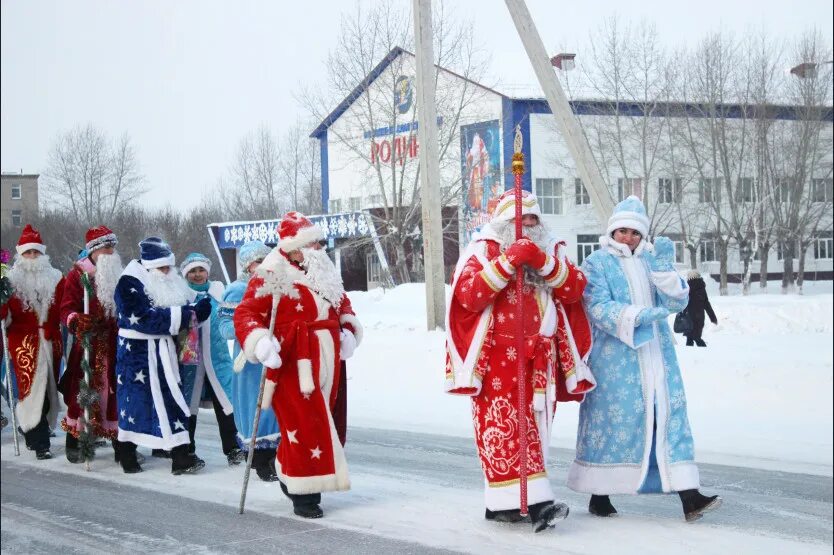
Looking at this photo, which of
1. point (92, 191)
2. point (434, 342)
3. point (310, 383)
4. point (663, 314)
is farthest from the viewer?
point (434, 342)

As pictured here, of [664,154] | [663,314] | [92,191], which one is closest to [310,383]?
[663,314]

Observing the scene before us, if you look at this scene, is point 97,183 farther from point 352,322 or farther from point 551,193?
point 551,193

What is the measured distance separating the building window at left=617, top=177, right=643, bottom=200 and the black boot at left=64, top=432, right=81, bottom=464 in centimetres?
2067

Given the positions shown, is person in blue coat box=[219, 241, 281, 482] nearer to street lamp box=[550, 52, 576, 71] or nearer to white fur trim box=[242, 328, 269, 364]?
white fur trim box=[242, 328, 269, 364]

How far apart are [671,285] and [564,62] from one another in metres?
17.6

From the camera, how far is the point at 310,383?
20.0 ft

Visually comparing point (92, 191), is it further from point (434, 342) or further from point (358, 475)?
point (358, 475)

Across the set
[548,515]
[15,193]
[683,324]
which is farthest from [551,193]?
[15,193]

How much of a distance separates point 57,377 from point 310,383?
4.12 meters

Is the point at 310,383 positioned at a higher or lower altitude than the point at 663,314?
lower

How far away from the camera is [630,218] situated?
5816mm

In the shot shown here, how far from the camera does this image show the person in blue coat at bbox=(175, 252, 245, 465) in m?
8.34

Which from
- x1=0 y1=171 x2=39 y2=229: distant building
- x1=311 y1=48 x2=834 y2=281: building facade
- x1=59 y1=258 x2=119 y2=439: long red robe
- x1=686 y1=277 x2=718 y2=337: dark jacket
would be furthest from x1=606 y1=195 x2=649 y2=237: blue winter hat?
x1=311 y1=48 x2=834 y2=281: building facade

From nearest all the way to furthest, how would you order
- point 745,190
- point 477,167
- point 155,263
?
point 155,263 → point 477,167 → point 745,190
